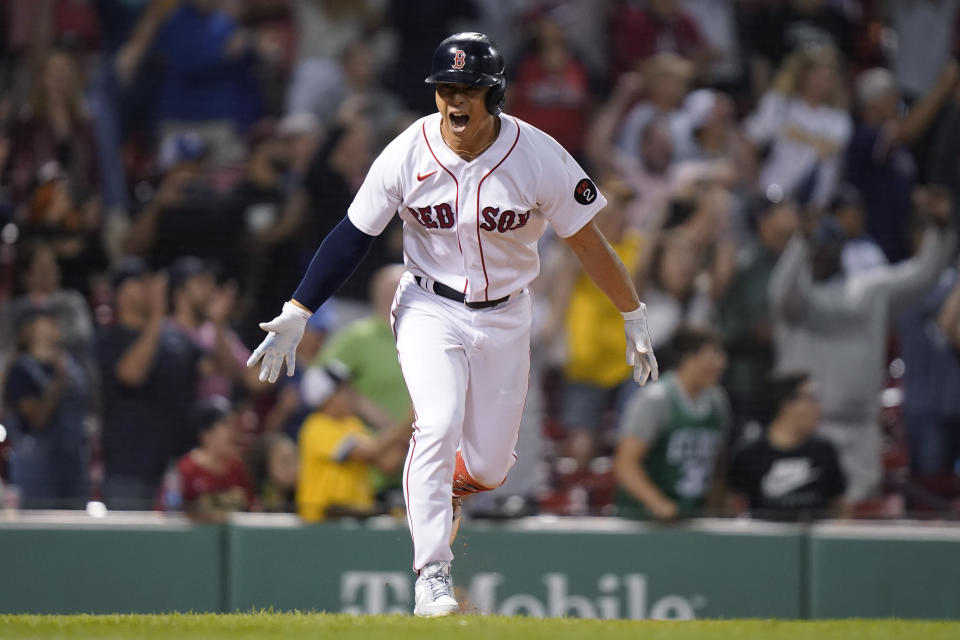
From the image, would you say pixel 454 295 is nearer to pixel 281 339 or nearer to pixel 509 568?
pixel 281 339

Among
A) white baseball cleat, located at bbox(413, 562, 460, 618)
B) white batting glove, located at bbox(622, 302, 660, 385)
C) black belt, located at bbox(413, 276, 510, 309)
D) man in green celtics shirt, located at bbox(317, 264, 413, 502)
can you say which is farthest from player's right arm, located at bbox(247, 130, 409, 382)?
man in green celtics shirt, located at bbox(317, 264, 413, 502)

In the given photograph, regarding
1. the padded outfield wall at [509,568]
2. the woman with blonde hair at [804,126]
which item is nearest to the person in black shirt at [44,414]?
the padded outfield wall at [509,568]

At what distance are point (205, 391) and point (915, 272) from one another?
4.16m

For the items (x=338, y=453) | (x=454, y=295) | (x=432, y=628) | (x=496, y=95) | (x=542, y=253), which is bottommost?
(x=432, y=628)

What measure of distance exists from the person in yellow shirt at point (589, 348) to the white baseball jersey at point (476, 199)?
3318mm

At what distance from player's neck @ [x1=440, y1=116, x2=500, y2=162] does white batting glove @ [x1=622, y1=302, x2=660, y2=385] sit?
818 mm

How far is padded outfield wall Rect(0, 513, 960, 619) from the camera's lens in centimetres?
647

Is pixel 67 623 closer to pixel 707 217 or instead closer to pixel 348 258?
pixel 348 258

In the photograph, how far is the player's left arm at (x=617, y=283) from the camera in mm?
4364

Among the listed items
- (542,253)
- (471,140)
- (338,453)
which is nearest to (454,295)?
(471,140)

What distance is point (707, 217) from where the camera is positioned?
798 cm

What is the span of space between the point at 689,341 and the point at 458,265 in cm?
285

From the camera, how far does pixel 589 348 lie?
7648 mm

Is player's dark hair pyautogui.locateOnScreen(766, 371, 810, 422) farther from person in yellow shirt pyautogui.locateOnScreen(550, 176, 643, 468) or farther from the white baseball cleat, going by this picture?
the white baseball cleat
